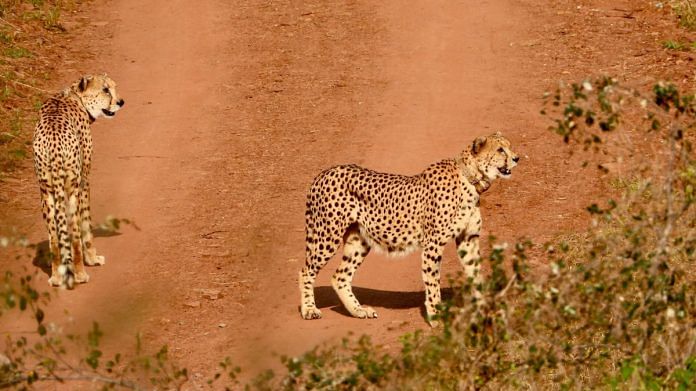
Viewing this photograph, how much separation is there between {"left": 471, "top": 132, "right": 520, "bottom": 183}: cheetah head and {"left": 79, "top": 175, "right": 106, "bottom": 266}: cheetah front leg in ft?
13.2

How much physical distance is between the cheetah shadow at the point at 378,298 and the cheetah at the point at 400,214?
1.22 feet

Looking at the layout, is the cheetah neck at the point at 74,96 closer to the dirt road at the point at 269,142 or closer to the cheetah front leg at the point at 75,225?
the cheetah front leg at the point at 75,225

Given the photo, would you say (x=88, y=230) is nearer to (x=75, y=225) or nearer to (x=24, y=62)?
(x=75, y=225)

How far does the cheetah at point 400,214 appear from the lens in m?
12.0

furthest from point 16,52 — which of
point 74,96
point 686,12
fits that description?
point 686,12

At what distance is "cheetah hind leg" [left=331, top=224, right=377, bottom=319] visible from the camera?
12.4 meters

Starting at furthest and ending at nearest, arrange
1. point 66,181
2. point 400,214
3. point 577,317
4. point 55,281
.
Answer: point 66,181 < point 55,281 < point 400,214 < point 577,317

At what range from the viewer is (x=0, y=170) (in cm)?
1642

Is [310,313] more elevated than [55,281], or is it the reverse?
[55,281]

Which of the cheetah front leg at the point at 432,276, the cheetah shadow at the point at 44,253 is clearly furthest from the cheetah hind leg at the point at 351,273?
the cheetah shadow at the point at 44,253

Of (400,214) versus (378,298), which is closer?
(400,214)

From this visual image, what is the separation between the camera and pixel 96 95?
46.3 feet

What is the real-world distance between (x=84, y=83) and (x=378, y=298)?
3749mm

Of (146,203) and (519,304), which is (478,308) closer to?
(519,304)
